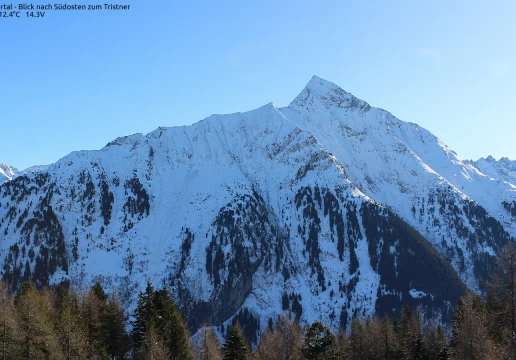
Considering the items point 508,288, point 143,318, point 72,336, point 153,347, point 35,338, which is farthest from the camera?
point 143,318

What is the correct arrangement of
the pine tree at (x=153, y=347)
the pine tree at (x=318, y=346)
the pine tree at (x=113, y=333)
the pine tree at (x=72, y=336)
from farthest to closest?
the pine tree at (x=113, y=333) < the pine tree at (x=318, y=346) < the pine tree at (x=153, y=347) < the pine tree at (x=72, y=336)

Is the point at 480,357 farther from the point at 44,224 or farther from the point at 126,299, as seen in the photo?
the point at 44,224

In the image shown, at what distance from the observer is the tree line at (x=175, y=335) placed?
4706cm

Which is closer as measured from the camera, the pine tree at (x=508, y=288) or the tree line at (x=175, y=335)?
the pine tree at (x=508, y=288)

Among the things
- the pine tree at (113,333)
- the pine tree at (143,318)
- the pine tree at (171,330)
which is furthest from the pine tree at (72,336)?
the pine tree at (171,330)

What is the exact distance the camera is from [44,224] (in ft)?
644

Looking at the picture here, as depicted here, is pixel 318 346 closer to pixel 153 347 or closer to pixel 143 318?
pixel 153 347

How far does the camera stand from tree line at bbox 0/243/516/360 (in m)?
47.1

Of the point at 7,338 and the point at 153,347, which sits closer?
the point at 7,338

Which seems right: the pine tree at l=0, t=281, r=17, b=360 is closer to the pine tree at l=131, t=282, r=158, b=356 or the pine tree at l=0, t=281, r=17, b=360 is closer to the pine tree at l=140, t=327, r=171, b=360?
the pine tree at l=140, t=327, r=171, b=360

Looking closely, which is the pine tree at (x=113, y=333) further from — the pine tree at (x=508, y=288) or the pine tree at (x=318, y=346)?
the pine tree at (x=508, y=288)

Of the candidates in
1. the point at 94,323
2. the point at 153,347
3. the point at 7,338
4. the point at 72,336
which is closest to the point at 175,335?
the point at 153,347

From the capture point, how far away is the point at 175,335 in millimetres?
58156

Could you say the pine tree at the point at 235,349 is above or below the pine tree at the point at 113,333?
below
